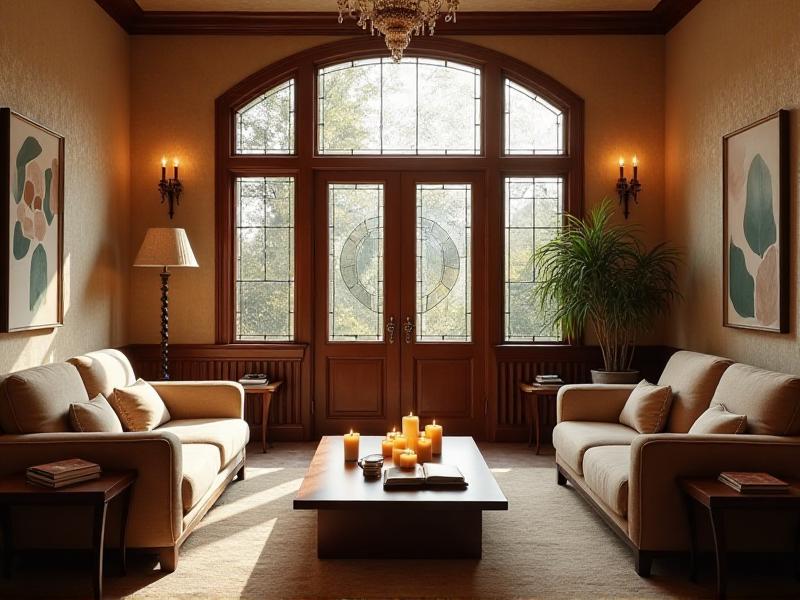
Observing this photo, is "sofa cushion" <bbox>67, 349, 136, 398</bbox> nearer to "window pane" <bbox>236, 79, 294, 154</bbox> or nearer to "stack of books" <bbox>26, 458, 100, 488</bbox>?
"stack of books" <bbox>26, 458, 100, 488</bbox>

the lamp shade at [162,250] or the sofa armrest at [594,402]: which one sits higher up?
the lamp shade at [162,250]

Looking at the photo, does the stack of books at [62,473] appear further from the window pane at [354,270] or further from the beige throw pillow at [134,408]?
the window pane at [354,270]

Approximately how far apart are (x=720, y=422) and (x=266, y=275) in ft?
12.7

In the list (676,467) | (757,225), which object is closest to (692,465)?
(676,467)

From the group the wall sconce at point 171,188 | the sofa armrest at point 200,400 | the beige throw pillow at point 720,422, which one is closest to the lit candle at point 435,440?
the beige throw pillow at point 720,422

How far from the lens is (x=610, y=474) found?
364cm

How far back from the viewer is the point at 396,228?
20.4 ft

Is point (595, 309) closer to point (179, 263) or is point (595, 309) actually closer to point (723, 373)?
point (723, 373)

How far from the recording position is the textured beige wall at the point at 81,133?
421cm

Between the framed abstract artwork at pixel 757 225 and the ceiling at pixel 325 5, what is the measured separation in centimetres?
169

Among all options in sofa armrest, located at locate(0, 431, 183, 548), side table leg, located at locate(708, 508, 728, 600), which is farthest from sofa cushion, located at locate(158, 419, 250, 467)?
side table leg, located at locate(708, 508, 728, 600)

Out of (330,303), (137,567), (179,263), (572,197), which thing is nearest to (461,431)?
(330,303)

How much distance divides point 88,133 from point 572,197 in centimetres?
375

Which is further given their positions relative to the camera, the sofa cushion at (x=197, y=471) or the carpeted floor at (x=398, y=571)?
the sofa cushion at (x=197, y=471)
